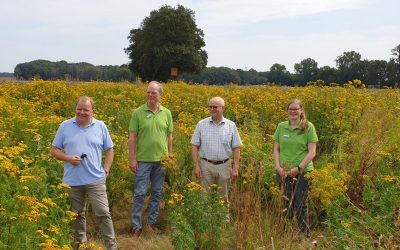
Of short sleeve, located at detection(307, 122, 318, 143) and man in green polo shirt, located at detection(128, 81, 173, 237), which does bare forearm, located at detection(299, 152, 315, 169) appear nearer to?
short sleeve, located at detection(307, 122, 318, 143)

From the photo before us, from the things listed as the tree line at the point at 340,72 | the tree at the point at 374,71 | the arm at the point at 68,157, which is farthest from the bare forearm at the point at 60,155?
the tree at the point at 374,71

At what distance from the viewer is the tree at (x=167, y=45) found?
3872cm

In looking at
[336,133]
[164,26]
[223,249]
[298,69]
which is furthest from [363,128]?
[164,26]

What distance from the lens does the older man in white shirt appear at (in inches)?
206

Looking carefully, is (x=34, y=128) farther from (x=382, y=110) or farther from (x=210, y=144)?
(x=382, y=110)

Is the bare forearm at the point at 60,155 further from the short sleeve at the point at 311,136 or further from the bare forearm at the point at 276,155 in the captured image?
the short sleeve at the point at 311,136

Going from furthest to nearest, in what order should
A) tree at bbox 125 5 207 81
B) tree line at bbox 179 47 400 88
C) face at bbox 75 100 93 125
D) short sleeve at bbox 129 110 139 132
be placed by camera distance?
tree at bbox 125 5 207 81, tree line at bbox 179 47 400 88, short sleeve at bbox 129 110 139 132, face at bbox 75 100 93 125

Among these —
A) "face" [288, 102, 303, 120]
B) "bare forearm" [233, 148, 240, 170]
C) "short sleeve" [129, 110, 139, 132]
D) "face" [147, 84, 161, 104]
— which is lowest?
"bare forearm" [233, 148, 240, 170]

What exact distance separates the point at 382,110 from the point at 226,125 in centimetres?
538

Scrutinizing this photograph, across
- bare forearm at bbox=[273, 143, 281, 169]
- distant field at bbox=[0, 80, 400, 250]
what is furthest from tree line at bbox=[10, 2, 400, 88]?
bare forearm at bbox=[273, 143, 281, 169]

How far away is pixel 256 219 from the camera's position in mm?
4723

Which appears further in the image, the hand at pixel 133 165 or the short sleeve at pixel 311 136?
the hand at pixel 133 165

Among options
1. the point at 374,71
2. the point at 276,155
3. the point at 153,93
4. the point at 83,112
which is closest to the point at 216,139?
the point at 276,155

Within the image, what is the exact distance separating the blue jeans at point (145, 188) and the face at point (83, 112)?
104cm
